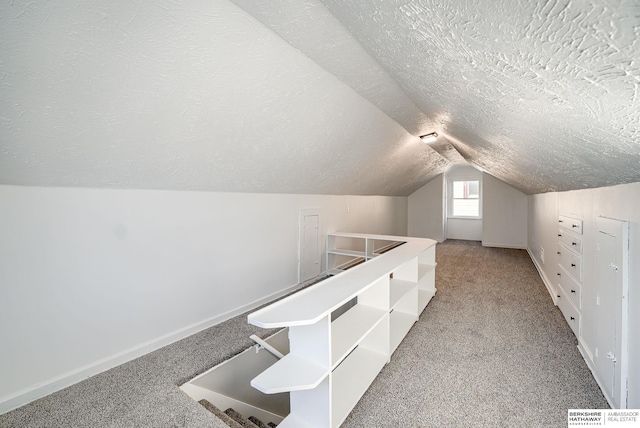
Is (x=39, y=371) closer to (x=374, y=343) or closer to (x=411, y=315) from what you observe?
(x=374, y=343)

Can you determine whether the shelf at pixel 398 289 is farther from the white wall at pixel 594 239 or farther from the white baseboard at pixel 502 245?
the white baseboard at pixel 502 245

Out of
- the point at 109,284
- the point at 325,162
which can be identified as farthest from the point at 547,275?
the point at 109,284

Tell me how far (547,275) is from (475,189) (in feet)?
15.6

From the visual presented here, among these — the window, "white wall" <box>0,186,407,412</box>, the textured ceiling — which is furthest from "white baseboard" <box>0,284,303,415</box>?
the window

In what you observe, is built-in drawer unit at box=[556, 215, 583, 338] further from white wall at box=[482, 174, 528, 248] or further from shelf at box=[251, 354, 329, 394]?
white wall at box=[482, 174, 528, 248]

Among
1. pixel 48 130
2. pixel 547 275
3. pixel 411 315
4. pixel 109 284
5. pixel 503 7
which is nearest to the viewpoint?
pixel 503 7

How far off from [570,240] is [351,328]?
7.93 feet

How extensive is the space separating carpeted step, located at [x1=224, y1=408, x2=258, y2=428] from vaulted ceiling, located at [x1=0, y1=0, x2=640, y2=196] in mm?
1845

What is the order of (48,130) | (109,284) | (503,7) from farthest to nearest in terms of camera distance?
(109,284), (48,130), (503,7)

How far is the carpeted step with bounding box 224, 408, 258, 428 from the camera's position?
6.62 ft

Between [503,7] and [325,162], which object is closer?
[503,7]

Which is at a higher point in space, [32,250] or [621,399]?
[32,250]

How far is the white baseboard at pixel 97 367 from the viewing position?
1.76m

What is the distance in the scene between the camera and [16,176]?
167 centimetres
